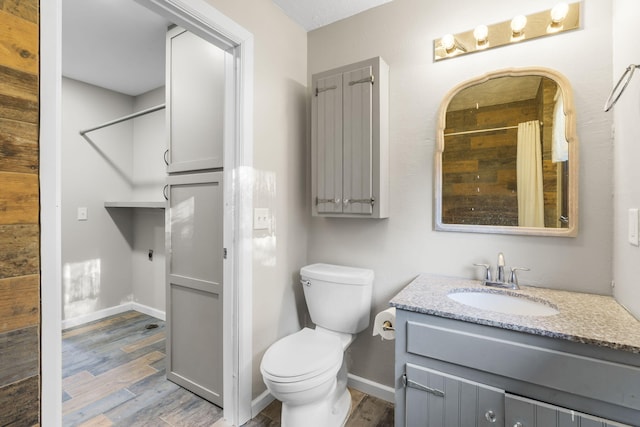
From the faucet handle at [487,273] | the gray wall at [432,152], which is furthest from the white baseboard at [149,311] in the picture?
the faucet handle at [487,273]

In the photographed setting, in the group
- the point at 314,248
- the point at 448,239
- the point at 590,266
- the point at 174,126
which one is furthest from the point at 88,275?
the point at 590,266

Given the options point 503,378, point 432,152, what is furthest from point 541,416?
point 432,152

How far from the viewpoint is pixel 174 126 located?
205 cm

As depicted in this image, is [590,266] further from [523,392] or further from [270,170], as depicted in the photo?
[270,170]

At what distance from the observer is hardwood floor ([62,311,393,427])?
1.69 meters

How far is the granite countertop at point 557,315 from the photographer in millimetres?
942

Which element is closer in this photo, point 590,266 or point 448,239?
point 590,266

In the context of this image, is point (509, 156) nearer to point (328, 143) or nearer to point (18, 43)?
point (328, 143)

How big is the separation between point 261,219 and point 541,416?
1466 millimetres

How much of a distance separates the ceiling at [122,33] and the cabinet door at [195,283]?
3.57ft

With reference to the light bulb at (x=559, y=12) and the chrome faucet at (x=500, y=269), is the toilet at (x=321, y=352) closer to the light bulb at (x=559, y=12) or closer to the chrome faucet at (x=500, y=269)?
the chrome faucet at (x=500, y=269)

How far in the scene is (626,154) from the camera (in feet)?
3.80

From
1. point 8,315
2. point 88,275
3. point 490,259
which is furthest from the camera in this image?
point 88,275

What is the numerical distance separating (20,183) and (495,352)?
1.64 metres
